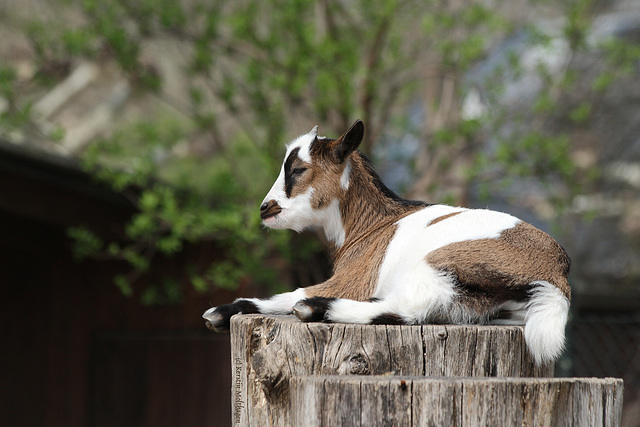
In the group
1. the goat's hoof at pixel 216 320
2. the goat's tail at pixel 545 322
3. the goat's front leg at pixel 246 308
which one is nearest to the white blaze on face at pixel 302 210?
the goat's front leg at pixel 246 308

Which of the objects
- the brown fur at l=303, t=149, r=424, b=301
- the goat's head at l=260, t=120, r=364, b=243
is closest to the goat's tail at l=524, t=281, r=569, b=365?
the brown fur at l=303, t=149, r=424, b=301

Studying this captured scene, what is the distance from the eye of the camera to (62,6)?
6.74 meters

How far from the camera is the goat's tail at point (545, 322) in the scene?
2.62 m

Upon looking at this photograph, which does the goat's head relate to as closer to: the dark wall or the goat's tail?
the goat's tail

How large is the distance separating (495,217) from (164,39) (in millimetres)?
4425

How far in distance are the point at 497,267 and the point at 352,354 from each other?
69 centimetres

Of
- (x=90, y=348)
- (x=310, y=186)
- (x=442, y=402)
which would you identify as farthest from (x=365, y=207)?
(x=90, y=348)

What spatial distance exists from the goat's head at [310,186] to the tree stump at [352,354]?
2.55 feet

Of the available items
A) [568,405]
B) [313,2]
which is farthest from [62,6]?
[568,405]

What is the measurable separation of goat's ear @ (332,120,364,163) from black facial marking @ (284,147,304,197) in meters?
0.19

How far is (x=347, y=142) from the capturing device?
3.29m

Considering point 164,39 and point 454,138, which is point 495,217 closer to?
point 454,138

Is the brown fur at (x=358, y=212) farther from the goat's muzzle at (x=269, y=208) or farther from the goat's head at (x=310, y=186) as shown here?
the goat's muzzle at (x=269, y=208)

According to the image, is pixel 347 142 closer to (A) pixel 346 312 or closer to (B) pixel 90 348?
(A) pixel 346 312
